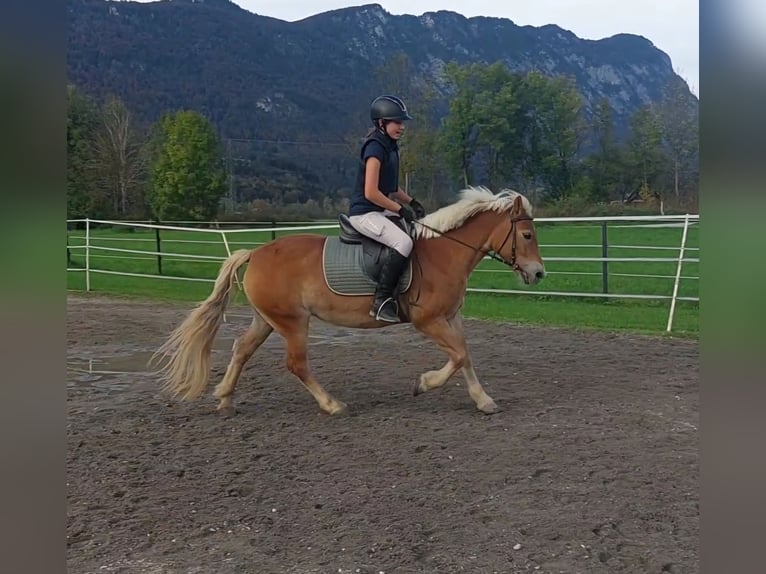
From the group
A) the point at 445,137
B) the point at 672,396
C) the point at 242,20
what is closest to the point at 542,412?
the point at 672,396

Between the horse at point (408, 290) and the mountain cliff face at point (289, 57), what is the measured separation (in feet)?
12.3

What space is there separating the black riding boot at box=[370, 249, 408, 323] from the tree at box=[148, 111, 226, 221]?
4.03 meters

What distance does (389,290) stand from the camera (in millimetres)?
4008

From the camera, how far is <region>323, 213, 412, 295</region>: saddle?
158 inches

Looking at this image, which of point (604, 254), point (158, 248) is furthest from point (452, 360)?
Answer: point (158, 248)

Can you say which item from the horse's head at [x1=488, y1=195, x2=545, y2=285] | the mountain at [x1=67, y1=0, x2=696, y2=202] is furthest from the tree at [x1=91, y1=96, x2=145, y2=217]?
the horse's head at [x1=488, y1=195, x2=545, y2=285]

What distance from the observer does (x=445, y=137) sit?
6.59m

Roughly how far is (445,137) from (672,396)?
11.0 feet

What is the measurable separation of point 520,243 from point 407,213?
71 cm

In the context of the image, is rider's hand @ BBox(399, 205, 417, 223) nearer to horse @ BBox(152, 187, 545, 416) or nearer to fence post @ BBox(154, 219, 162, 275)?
horse @ BBox(152, 187, 545, 416)

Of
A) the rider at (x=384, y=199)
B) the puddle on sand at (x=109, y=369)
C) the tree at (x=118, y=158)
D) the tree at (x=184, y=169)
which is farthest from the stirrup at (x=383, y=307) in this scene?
the tree at (x=184, y=169)
